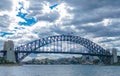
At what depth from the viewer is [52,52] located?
569 ft

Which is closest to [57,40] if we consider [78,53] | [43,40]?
[43,40]

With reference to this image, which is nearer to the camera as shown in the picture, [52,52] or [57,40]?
[52,52]

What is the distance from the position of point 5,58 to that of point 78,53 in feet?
123

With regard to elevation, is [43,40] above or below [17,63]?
above

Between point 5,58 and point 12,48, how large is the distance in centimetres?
620

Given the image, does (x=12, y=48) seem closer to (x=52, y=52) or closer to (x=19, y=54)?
(x=19, y=54)

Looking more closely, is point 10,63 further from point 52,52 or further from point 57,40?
point 57,40

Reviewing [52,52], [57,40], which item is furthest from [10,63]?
[57,40]

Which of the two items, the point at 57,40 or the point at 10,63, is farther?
the point at 57,40

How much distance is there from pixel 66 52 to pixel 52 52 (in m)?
7.39


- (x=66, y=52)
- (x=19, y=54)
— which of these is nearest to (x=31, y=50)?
(x=19, y=54)

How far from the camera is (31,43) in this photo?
637ft

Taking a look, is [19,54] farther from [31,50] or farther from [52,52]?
[52,52]

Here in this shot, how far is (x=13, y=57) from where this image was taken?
17412cm
